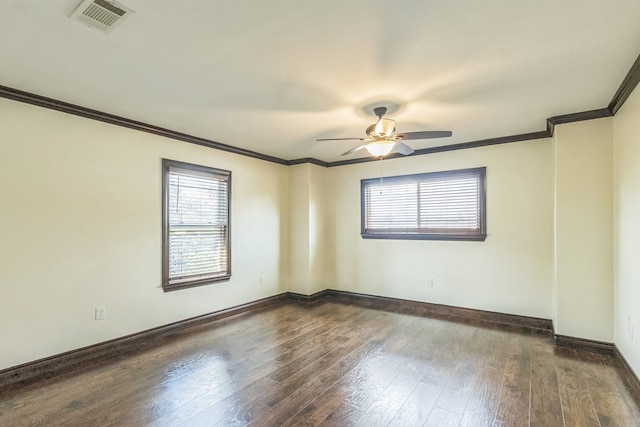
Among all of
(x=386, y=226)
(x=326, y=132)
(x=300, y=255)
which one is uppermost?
(x=326, y=132)

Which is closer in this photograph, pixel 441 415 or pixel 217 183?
pixel 441 415

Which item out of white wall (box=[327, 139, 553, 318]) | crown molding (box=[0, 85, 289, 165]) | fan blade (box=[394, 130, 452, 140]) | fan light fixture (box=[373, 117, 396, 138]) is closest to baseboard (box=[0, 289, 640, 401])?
white wall (box=[327, 139, 553, 318])

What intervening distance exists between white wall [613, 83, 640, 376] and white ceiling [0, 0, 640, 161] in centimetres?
36

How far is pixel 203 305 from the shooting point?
4180 mm

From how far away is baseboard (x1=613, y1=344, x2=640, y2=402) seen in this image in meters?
2.43

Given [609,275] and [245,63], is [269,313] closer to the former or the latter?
[245,63]

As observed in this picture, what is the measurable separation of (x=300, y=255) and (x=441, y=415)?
11.7 ft

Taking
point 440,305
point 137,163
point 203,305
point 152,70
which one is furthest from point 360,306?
point 152,70

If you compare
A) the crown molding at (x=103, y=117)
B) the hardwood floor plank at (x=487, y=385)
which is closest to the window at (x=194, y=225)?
the crown molding at (x=103, y=117)

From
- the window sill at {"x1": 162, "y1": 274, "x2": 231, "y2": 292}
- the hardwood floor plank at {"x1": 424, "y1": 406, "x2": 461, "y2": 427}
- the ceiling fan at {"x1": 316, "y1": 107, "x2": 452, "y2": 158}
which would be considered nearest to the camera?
the hardwood floor plank at {"x1": 424, "y1": 406, "x2": 461, "y2": 427}

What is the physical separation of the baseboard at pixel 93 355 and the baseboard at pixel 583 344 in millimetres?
4024

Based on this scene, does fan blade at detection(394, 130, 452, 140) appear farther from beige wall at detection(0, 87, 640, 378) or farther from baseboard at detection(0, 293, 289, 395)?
baseboard at detection(0, 293, 289, 395)

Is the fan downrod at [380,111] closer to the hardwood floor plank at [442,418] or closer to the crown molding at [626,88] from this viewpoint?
the crown molding at [626,88]

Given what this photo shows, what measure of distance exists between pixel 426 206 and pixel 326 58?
3.21 meters
